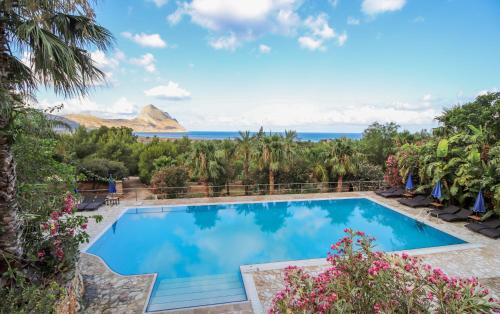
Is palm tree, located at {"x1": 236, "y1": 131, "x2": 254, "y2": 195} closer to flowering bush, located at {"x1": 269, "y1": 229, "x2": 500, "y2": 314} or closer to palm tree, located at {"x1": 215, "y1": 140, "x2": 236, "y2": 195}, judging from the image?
palm tree, located at {"x1": 215, "y1": 140, "x2": 236, "y2": 195}

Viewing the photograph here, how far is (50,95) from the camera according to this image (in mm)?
3795

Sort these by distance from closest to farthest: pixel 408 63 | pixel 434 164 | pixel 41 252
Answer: pixel 41 252 → pixel 434 164 → pixel 408 63

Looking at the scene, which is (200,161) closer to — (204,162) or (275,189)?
(204,162)

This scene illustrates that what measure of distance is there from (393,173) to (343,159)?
3156 millimetres

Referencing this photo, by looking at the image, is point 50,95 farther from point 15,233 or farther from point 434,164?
point 434,164

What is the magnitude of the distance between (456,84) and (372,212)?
43.0ft

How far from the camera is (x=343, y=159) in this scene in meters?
16.4

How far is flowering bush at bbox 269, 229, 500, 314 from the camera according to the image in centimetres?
256

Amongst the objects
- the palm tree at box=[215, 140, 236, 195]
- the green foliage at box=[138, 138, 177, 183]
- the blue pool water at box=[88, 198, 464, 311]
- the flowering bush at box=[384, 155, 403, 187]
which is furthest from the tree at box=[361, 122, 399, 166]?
the green foliage at box=[138, 138, 177, 183]

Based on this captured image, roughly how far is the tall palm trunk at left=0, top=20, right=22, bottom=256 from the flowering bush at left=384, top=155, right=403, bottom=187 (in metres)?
16.9

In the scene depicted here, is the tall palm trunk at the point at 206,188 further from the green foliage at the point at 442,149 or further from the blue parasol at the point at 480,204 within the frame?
the blue parasol at the point at 480,204

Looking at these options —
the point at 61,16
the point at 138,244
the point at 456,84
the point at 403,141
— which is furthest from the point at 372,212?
the point at 61,16

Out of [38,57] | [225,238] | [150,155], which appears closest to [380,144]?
[225,238]

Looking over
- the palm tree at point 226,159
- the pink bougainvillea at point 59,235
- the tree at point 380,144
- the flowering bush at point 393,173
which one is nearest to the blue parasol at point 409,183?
the flowering bush at point 393,173
